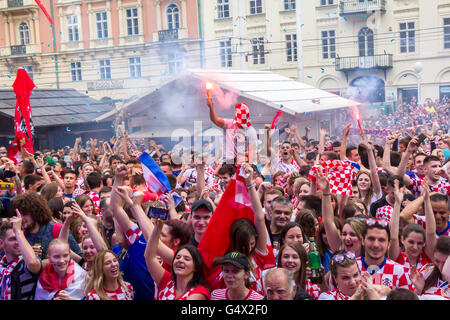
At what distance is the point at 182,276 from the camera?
397 cm

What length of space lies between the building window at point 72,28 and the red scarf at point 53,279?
25.6 m

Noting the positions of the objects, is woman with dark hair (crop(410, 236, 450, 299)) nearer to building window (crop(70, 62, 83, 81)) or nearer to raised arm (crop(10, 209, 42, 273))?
raised arm (crop(10, 209, 42, 273))

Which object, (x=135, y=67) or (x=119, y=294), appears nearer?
(x=119, y=294)

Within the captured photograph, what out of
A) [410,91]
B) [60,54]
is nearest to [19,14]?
[60,54]

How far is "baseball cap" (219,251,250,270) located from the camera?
3.77 metres

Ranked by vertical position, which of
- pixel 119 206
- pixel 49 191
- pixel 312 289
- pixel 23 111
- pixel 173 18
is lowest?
pixel 312 289

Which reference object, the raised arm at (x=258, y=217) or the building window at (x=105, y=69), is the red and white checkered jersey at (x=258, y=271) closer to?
the raised arm at (x=258, y=217)

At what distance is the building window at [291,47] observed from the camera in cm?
2895

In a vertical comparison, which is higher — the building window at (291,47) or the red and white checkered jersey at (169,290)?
the building window at (291,47)

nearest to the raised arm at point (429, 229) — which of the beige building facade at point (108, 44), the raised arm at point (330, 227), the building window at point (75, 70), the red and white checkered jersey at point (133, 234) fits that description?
the raised arm at point (330, 227)

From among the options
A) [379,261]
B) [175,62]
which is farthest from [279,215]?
[175,62]

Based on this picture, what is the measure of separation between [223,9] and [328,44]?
535cm

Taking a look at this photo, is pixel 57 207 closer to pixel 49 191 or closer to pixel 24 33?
pixel 49 191

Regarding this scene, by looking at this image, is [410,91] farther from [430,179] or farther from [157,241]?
[157,241]
